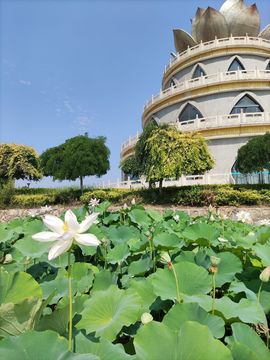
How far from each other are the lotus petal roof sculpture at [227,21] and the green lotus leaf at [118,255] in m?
28.0

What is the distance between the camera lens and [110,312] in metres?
1.08

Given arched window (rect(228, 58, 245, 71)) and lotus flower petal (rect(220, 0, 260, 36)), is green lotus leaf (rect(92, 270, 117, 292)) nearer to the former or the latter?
arched window (rect(228, 58, 245, 71))

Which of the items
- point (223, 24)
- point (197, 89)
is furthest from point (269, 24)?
point (197, 89)

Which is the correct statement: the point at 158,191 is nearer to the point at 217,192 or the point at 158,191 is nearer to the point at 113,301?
the point at 217,192

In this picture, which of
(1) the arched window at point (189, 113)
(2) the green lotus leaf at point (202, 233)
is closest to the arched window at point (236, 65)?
(1) the arched window at point (189, 113)

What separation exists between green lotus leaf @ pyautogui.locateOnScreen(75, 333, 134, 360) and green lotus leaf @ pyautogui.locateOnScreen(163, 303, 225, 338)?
0.64 ft

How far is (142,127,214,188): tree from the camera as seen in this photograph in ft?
47.9

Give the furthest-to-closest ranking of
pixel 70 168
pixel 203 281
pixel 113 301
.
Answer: pixel 70 168 < pixel 203 281 < pixel 113 301

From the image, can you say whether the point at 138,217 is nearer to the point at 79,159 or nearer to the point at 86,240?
the point at 86,240

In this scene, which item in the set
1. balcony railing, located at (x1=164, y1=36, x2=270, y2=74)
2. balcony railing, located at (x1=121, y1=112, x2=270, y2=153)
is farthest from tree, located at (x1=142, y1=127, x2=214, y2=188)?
balcony railing, located at (x1=164, y1=36, x2=270, y2=74)

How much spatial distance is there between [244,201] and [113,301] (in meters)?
13.4

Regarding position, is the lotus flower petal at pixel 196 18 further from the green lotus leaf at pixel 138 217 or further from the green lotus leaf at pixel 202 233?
the green lotus leaf at pixel 202 233

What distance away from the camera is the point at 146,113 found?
28.0 meters

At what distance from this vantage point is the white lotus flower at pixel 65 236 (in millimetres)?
914
